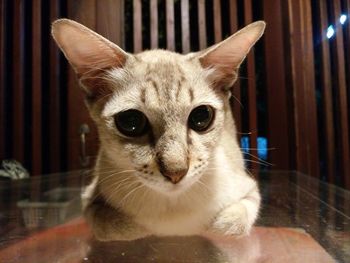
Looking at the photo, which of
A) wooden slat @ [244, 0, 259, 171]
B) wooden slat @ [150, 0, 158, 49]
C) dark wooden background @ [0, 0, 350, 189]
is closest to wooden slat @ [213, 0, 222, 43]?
dark wooden background @ [0, 0, 350, 189]

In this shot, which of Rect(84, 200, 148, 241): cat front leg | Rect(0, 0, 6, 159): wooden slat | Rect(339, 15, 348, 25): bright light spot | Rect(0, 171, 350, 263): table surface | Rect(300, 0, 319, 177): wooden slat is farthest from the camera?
Rect(0, 0, 6, 159): wooden slat

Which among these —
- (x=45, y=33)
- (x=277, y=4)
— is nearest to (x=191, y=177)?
(x=277, y=4)

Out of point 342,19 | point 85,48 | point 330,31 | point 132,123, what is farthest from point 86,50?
point 330,31

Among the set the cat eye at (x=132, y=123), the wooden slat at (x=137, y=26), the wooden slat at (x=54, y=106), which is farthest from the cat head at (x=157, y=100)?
the wooden slat at (x=54, y=106)

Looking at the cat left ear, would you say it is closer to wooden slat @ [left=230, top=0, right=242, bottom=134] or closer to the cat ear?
the cat ear

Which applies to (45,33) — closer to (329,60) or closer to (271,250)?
(329,60)

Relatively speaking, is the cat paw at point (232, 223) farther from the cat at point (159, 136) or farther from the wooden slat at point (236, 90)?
the wooden slat at point (236, 90)
